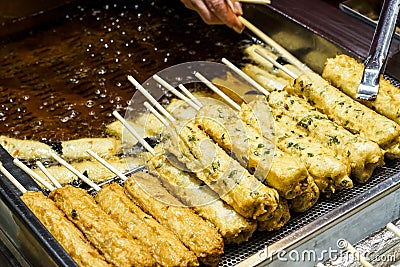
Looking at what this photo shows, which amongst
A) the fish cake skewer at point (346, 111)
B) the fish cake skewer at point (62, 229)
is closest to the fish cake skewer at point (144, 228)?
the fish cake skewer at point (62, 229)

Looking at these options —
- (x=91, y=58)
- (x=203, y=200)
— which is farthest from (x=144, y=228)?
(x=91, y=58)

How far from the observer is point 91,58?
549 centimetres

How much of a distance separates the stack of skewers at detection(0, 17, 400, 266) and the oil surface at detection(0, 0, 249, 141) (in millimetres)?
899

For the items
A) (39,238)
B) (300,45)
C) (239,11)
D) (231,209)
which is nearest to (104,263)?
(39,238)

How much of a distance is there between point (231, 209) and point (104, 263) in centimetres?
76

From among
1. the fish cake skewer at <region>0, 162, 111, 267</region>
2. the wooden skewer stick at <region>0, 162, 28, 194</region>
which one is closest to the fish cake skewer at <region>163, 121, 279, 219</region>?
the fish cake skewer at <region>0, 162, 111, 267</region>

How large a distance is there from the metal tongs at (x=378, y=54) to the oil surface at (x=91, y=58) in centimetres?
154

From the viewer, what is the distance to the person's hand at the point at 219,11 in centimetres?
447

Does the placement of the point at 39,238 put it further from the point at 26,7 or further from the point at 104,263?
the point at 26,7

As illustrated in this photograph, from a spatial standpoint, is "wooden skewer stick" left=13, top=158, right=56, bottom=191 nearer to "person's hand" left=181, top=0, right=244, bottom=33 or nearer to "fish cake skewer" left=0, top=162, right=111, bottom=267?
"fish cake skewer" left=0, top=162, right=111, bottom=267

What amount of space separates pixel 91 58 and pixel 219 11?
153 cm

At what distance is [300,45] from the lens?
17.0ft

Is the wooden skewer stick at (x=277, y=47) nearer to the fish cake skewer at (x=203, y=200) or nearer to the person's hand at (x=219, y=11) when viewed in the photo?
the person's hand at (x=219, y=11)

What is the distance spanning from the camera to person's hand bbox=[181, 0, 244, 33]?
14.7 feet
